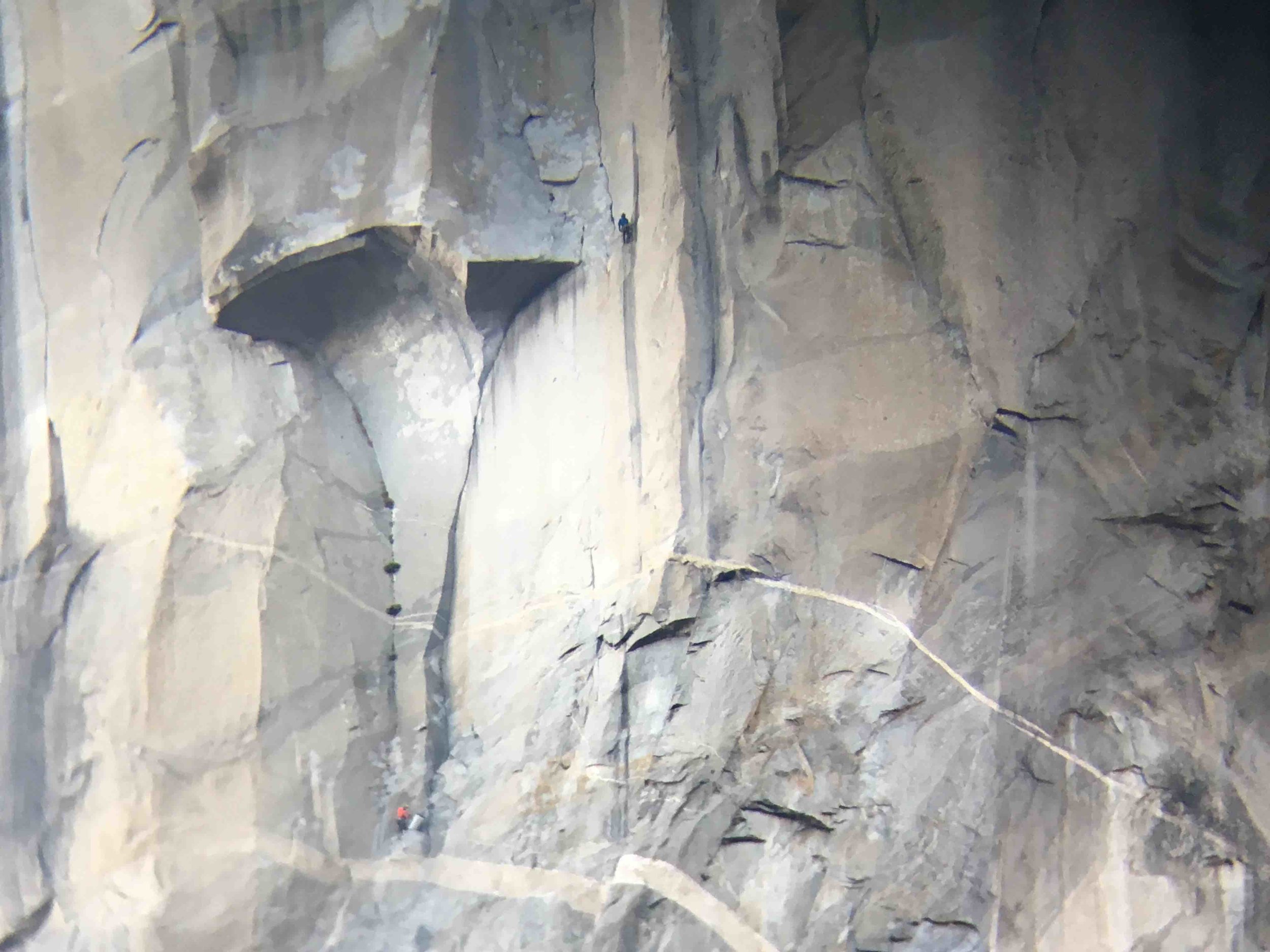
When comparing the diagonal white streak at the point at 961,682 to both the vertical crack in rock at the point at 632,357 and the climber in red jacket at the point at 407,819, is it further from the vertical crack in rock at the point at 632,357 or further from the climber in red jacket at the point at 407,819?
the climber in red jacket at the point at 407,819

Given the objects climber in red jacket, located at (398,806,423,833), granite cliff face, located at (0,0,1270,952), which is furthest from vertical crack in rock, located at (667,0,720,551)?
climber in red jacket, located at (398,806,423,833)

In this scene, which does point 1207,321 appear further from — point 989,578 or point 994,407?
point 989,578

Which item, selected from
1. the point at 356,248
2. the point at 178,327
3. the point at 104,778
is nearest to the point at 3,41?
the point at 178,327

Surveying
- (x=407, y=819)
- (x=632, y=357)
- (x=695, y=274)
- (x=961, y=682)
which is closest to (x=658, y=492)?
(x=632, y=357)

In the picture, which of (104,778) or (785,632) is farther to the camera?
(104,778)

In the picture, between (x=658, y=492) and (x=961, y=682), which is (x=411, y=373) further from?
(x=961, y=682)

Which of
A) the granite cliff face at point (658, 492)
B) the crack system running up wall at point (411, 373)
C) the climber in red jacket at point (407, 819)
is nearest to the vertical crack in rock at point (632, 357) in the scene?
the granite cliff face at point (658, 492)

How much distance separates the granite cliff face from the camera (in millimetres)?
1774

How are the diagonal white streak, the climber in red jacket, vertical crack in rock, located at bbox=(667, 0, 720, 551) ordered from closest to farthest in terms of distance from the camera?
the diagonal white streak < vertical crack in rock, located at bbox=(667, 0, 720, 551) < the climber in red jacket

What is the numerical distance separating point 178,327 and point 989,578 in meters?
1.76

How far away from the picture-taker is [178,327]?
2.16m

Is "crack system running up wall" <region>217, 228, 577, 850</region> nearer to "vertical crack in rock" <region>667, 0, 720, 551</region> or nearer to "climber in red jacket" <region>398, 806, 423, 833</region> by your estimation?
"climber in red jacket" <region>398, 806, 423, 833</region>

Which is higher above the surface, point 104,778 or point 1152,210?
point 1152,210

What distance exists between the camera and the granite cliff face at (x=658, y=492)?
1.77 meters
